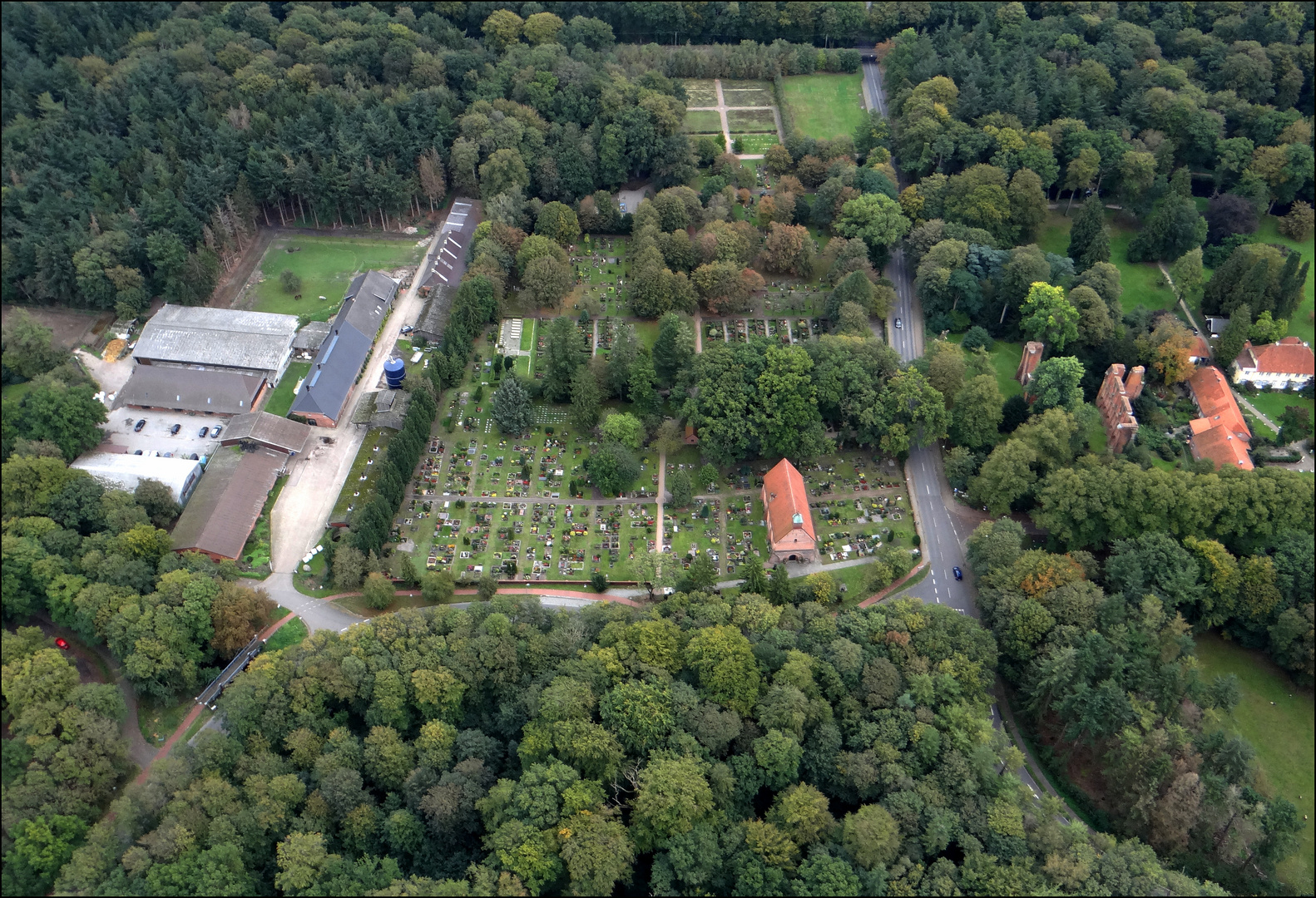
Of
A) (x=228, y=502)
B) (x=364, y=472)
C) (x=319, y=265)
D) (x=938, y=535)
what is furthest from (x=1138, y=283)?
(x=228, y=502)

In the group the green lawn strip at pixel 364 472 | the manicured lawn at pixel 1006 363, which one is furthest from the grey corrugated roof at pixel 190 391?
the manicured lawn at pixel 1006 363

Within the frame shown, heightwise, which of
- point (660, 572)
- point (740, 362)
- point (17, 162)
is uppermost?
point (17, 162)

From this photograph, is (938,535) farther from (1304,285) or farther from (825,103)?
(825,103)

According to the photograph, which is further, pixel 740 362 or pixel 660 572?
pixel 740 362

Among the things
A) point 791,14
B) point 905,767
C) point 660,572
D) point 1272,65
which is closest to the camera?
point 905,767

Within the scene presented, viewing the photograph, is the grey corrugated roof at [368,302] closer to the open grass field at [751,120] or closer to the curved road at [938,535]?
the open grass field at [751,120]

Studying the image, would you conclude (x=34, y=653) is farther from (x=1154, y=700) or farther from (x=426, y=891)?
(x=1154, y=700)

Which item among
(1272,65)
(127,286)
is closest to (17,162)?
(127,286)
